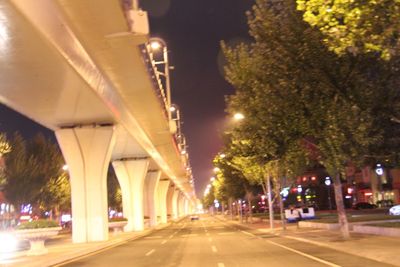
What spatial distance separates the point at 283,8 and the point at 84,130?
17.1 m

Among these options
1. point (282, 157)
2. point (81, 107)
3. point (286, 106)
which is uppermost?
point (81, 107)

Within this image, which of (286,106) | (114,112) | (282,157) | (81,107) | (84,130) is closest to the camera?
(286,106)

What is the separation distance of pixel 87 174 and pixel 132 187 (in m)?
21.2

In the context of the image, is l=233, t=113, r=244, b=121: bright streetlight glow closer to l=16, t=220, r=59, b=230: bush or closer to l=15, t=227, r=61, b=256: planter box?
l=15, t=227, r=61, b=256: planter box

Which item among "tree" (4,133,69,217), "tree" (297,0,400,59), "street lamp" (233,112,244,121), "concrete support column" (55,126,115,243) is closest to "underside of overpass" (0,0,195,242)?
"concrete support column" (55,126,115,243)

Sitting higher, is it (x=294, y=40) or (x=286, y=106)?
(x=294, y=40)

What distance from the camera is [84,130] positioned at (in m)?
33.2

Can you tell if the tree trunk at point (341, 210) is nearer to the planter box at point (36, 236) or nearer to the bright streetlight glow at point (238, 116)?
the bright streetlight glow at point (238, 116)

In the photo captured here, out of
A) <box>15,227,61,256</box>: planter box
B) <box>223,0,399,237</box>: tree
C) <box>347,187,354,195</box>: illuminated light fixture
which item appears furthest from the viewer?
<box>347,187,354,195</box>: illuminated light fixture

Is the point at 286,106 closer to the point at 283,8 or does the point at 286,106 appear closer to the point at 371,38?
the point at 283,8

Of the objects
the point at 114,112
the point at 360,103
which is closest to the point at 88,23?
the point at 360,103

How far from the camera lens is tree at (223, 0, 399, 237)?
19.5 m

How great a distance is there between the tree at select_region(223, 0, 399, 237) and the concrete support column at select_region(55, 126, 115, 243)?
1354 centimetres

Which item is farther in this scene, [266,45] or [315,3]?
[266,45]
